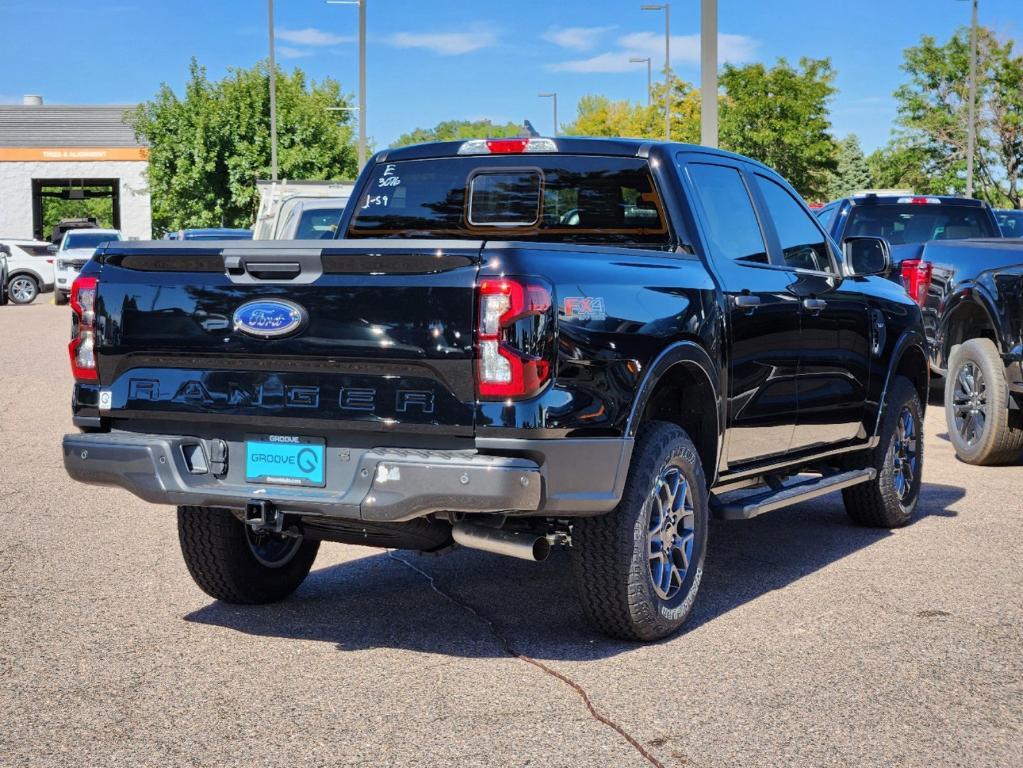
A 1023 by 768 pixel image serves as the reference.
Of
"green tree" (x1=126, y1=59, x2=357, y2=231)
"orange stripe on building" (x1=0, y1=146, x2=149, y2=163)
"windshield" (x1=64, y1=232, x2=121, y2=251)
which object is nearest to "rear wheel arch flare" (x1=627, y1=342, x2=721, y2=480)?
"windshield" (x1=64, y1=232, x2=121, y2=251)

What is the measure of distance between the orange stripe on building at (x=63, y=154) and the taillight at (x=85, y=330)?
5993cm

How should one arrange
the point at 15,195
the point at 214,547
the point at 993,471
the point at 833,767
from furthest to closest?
the point at 15,195, the point at 993,471, the point at 214,547, the point at 833,767

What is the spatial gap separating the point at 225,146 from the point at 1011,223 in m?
32.0

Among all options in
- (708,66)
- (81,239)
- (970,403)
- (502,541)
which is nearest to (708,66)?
(708,66)

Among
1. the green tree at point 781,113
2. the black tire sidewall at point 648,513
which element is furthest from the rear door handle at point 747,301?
the green tree at point 781,113

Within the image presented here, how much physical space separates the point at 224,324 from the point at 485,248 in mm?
1020

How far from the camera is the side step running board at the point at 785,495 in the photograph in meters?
5.91

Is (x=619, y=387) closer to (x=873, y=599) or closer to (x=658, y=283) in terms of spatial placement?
(x=658, y=283)

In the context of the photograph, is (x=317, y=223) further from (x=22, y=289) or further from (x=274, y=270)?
(x=22, y=289)

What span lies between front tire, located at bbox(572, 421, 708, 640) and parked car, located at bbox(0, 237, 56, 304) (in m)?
35.4

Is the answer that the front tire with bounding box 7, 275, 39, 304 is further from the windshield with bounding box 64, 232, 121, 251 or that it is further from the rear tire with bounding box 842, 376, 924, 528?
the rear tire with bounding box 842, 376, 924, 528

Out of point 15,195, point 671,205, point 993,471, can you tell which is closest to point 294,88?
point 15,195

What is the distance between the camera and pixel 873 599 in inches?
242

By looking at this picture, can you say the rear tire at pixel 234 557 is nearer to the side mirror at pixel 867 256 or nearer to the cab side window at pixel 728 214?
the cab side window at pixel 728 214
